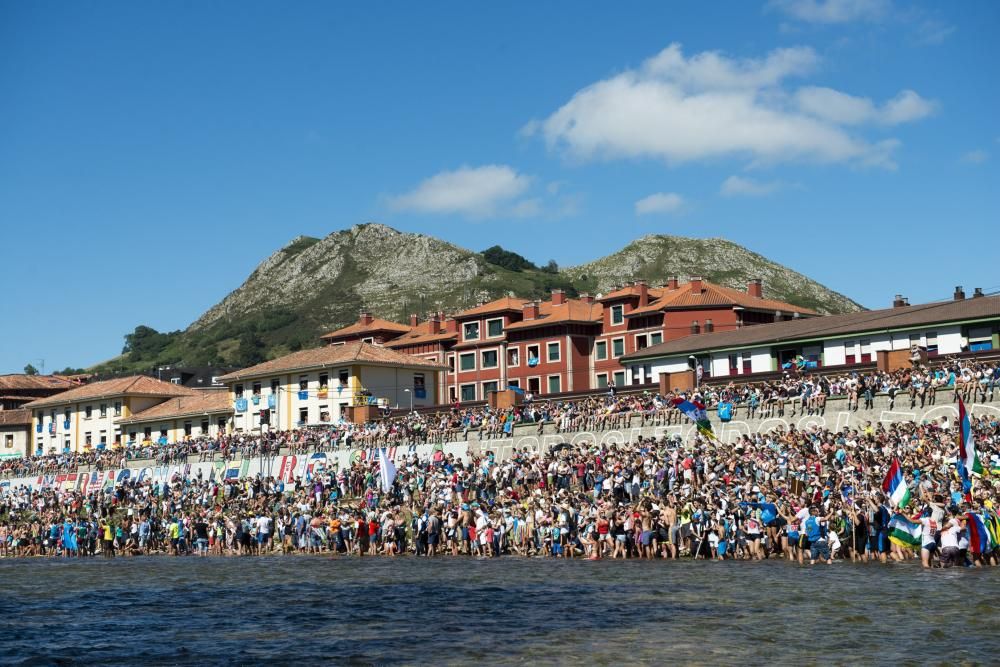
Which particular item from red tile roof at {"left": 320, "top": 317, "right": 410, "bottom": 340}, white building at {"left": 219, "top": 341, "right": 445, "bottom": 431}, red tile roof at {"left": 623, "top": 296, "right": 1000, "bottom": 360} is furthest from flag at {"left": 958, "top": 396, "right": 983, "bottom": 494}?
red tile roof at {"left": 320, "top": 317, "right": 410, "bottom": 340}

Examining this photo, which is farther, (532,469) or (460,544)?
(532,469)

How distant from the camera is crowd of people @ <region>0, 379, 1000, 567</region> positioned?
2653cm

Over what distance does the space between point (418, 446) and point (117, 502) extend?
17.7 meters

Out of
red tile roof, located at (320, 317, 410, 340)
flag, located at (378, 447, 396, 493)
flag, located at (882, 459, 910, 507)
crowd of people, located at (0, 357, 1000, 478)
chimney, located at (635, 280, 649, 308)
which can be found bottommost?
flag, located at (882, 459, 910, 507)

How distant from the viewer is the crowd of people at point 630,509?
1045 inches

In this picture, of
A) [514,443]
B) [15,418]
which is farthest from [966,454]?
[15,418]

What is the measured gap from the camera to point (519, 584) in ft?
82.3

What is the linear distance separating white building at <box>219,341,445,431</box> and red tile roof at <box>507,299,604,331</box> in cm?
903

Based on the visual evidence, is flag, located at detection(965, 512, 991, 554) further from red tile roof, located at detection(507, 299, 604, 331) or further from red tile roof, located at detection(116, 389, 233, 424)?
red tile roof, located at detection(116, 389, 233, 424)

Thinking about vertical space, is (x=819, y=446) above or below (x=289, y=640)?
above

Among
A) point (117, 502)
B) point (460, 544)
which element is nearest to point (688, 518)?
point (460, 544)

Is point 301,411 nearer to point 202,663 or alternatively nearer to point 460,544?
point 460,544

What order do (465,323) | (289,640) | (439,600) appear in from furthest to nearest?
(465,323)
(439,600)
(289,640)

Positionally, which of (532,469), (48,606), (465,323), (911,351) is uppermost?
(465,323)
